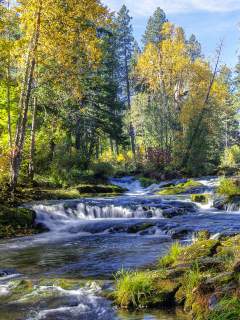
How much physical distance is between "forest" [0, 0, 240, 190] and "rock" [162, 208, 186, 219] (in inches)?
261

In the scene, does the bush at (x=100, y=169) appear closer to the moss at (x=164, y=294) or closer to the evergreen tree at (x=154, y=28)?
the moss at (x=164, y=294)

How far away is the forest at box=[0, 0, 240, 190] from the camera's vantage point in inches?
463

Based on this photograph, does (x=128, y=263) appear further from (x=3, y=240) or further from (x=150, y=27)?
(x=150, y=27)

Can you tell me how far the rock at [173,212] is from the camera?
36.4ft

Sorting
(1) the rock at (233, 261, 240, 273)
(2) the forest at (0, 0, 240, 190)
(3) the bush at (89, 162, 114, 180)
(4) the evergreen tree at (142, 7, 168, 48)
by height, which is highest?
(4) the evergreen tree at (142, 7, 168, 48)

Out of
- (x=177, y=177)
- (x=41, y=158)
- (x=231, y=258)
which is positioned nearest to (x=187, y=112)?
(x=177, y=177)

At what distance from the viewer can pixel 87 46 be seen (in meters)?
12.2

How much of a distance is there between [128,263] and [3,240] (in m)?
4.72

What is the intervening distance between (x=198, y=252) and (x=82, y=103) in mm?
18732

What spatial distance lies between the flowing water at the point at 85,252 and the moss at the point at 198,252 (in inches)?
39.0

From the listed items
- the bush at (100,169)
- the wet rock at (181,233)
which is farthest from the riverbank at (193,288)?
the bush at (100,169)

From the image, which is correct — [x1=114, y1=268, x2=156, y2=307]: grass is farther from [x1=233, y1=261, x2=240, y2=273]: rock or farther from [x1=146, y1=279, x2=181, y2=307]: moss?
[x1=233, y1=261, x2=240, y2=273]: rock

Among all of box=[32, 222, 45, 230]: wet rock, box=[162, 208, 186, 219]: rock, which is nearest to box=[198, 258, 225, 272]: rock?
box=[162, 208, 186, 219]: rock

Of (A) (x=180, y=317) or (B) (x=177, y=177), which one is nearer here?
(A) (x=180, y=317)
